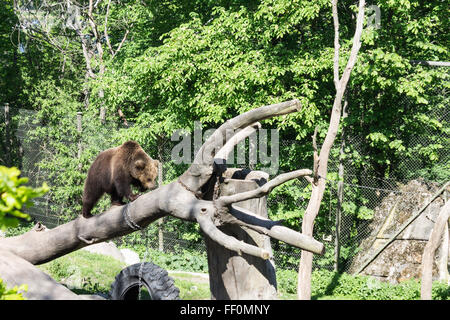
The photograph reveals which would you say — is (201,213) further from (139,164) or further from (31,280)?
(139,164)

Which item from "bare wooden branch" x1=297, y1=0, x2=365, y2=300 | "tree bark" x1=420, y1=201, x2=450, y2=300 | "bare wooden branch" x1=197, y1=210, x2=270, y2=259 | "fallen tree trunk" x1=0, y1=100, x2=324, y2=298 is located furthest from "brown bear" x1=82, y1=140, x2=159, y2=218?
"bare wooden branch" x1=297, y1=0, x2=365, y2=300

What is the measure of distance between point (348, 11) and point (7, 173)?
10668 millimetres

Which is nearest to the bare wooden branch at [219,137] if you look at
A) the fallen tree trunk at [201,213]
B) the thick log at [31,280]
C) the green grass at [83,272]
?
the fallen tree trunk at [201,213]

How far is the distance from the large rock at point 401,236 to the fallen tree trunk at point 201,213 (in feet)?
21.9

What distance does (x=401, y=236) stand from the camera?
1002 cm

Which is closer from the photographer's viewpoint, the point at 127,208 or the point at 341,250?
the point at 127,208

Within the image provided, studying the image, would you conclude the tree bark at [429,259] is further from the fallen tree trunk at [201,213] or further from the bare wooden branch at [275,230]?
the bare wooden branch at [275,230]

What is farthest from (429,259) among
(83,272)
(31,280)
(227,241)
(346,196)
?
(83,272)

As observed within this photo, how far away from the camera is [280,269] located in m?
10.7

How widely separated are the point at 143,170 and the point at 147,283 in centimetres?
122
